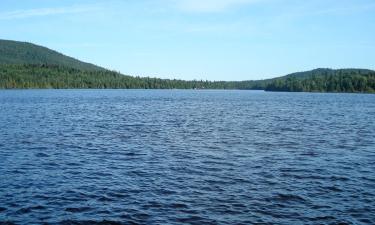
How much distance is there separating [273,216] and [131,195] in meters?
8.10

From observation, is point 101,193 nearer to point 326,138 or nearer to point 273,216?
point 273,216

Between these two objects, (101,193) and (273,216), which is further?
(101,193)

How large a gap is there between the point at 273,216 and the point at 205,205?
362 cm

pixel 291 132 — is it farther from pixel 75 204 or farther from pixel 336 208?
pixel 75 204

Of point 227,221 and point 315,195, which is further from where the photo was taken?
point 315,195

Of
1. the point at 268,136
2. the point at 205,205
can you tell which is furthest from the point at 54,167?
the point at 268,136

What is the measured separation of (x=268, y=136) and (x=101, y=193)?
95.9 feet

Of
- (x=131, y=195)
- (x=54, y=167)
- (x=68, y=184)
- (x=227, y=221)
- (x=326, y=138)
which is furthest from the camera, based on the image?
(x=326, y=138)

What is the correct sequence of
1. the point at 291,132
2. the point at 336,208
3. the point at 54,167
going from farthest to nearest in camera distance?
the point at 291,132 < the point at 54,167 < the point at 336,208

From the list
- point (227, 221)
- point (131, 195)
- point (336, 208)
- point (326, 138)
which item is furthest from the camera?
point (326, 138)

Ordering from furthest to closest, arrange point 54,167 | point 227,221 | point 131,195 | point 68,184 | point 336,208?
point 54,167, point 68,184, point 131,195, point 336,208, point 227,221

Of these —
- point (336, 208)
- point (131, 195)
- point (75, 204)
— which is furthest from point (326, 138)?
point (75, 204)

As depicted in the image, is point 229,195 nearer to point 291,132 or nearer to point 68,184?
point 68,184

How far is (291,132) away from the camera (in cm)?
5612
